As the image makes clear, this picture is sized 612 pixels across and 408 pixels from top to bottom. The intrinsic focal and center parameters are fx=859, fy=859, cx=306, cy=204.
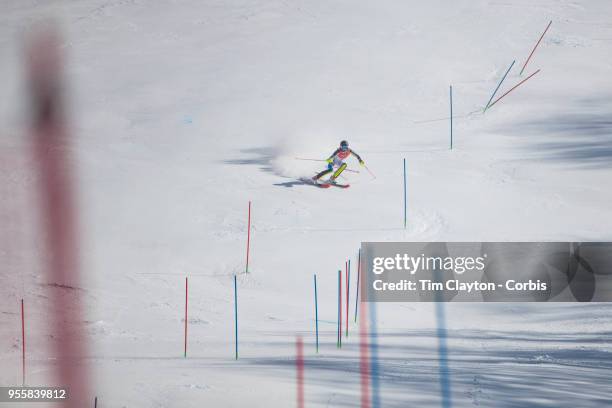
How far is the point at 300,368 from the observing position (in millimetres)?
8086

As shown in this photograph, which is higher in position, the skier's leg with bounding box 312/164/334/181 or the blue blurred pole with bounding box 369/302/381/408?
the skier's leg with bounding box 312/164/334/181

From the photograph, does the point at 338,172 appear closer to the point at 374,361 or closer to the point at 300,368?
the point at 374,361

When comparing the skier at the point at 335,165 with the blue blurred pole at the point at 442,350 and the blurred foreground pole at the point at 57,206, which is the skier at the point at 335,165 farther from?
the blurred foreground pole at the point at 57,206

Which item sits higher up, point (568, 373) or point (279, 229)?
point (279, 229)

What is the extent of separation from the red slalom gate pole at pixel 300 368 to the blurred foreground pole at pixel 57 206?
1731 mm

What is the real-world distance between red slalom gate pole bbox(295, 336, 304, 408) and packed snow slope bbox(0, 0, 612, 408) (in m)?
0.08

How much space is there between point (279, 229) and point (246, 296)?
8.35ft

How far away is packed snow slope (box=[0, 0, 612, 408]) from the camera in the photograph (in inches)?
326

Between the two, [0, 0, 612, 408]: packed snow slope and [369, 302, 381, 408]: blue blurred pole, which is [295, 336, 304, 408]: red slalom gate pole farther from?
[369, 302, 381, 408]: blue blurred pole

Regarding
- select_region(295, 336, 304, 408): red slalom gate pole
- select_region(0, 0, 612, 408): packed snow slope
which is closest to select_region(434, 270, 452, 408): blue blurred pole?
select_region(0, 0, 612, 408): packed snow slope

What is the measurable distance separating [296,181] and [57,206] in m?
4.34

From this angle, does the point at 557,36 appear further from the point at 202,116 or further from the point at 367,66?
the point at 202,116

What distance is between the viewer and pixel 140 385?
7547 mm

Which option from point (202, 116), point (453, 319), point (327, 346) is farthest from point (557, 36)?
point (327, 346)
